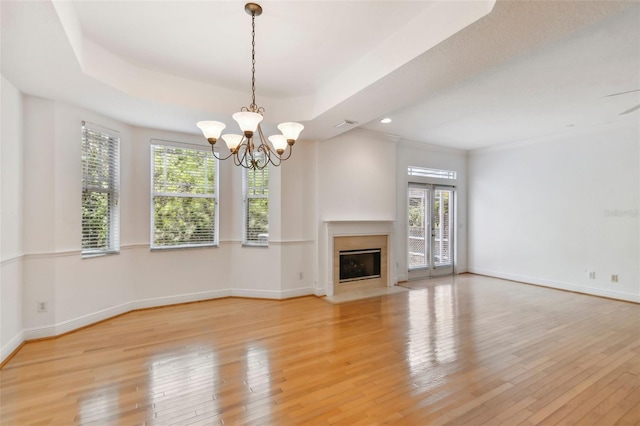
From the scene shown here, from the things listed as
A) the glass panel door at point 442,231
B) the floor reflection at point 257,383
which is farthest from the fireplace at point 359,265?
the floor reflection at point 257,383

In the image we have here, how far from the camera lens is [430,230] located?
22.0 feet

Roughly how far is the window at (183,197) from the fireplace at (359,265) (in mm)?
2347

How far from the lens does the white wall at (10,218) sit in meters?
2.86

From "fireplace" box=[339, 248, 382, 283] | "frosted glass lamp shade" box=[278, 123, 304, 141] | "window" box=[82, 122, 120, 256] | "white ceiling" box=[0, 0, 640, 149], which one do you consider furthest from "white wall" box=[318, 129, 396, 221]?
"window" box=[82, 122, 120, 256]

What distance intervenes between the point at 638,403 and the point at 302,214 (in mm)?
4251

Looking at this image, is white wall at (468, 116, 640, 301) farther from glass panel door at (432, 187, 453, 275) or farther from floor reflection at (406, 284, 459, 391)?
floor reflection at (406, 284, 459, 391)

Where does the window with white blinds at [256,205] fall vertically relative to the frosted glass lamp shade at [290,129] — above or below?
below

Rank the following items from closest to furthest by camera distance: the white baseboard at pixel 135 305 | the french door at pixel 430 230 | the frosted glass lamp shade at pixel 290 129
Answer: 1. the frosted glass lamp shade at pixel 290 129
2. the white baseboard at pixel 135 305
3. the french door at pixel 430 230

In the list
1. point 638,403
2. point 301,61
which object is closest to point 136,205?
point 301,61

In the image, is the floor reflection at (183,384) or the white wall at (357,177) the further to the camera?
the white wall at (357,177)

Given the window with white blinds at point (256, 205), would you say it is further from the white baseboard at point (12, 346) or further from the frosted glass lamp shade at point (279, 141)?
the white baseboard at point (12, 346)

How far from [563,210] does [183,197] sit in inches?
276

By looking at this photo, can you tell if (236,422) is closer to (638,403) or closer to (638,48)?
(638,403)

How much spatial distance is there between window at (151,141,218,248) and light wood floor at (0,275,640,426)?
1163 mm
